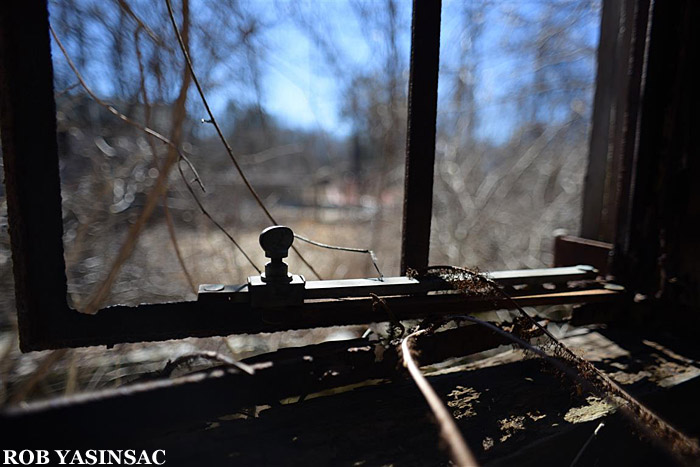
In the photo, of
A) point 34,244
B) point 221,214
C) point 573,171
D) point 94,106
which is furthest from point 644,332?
point 573,171

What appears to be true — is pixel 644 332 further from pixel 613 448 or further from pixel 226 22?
pixel 226 22

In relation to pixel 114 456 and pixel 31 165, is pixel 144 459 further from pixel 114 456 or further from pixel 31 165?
pixel 31 165

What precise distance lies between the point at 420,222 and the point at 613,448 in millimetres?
724

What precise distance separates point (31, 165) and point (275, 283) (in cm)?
59

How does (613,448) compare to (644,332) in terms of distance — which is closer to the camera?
(613,448)

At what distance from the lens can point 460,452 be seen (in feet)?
1.56

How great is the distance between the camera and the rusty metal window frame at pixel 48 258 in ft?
2.79

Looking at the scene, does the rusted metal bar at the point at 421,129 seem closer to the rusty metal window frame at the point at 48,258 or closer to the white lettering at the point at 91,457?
the rusty metal window frame at the point at 48,258

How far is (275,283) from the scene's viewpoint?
3.36ft

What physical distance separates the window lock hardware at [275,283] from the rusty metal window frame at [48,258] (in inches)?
1.5

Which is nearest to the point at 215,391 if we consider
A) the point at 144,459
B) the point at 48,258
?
the point at 144,459

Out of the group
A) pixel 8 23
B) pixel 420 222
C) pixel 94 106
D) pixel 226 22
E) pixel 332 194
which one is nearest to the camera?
pixel 8 23

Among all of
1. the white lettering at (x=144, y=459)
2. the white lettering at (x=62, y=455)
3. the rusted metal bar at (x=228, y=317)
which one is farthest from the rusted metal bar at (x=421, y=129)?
the white lettering at (x=62, y=455)

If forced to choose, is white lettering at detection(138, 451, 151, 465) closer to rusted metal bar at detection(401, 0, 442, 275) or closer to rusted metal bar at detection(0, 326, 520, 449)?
rusted metal bar at detection(0, 326, 520, 449)
